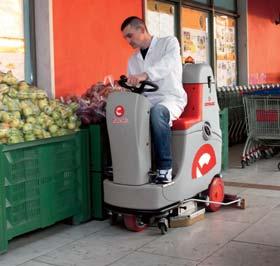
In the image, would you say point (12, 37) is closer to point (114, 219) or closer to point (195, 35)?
point (114, 219)

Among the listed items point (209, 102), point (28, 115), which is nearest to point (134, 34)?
point (209, 102)

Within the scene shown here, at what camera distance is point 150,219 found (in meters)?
4.12

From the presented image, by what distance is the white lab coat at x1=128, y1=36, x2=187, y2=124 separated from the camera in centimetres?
412

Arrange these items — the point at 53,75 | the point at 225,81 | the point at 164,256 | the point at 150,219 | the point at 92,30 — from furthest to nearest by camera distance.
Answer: the point at 225,81 < the point at 92,30 < the point at 53,75 < the point at 150,219 < the point at 164,256

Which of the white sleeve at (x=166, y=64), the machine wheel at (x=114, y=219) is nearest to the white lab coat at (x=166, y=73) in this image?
the white sleeve at (x=166, y=64)

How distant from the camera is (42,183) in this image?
3967 mm

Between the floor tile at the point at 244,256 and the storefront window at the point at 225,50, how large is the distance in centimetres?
608

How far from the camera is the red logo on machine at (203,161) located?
14.2ft

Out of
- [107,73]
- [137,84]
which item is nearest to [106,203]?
[137,84]

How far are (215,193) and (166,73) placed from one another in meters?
1.23

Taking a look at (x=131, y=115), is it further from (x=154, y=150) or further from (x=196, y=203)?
(x=196, y=203)

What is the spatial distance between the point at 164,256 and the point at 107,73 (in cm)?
A: 299

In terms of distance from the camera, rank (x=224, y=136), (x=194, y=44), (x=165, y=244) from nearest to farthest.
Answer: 1. (x=165, y=244)
2. (x=224, y=136)
3. (x=194, y=44)

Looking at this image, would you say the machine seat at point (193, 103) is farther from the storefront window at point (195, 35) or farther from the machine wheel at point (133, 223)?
the storefront window at point (195, 35)
